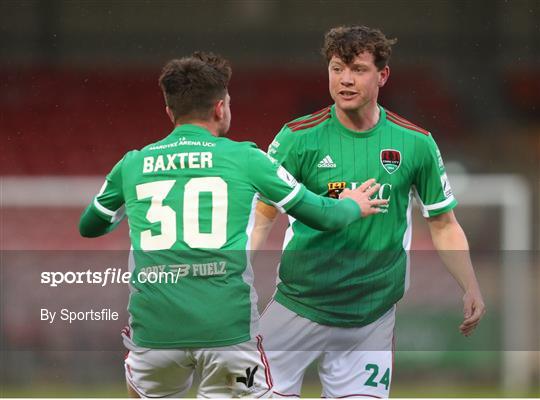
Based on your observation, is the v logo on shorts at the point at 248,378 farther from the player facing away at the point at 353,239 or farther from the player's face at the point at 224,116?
the player's face at the point at 224,116

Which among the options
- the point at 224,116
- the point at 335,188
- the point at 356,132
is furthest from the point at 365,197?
the point at 224,116

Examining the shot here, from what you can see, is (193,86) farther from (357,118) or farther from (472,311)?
(472,311)

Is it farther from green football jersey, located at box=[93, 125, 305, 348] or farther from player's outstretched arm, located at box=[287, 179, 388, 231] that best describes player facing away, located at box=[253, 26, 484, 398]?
green football jersey, located at box=[93, 125, 305, 348]

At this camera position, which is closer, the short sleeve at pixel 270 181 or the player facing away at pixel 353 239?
the short sleeve at pixel 270 181

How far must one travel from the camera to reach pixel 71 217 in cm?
838

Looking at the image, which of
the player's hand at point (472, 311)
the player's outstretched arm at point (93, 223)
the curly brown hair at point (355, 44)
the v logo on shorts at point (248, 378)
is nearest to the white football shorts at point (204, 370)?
the v logo on shorts at point (248, 378)

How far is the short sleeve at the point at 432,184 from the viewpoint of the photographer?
3.39 metres

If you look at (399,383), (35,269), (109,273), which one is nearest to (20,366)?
(35,269)

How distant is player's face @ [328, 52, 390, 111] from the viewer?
3.30m

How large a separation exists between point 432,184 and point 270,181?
761 mm

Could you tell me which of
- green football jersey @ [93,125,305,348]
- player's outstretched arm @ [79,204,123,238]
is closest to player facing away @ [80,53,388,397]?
green football jersey @ [93,125,305,348]

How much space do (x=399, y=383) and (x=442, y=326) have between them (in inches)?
20.5

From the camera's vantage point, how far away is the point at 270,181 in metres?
2.90

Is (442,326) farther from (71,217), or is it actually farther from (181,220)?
(181,220)
